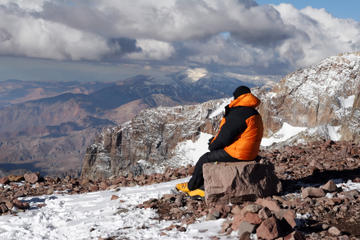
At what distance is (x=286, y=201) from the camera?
354 inches

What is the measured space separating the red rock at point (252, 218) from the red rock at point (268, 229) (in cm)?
34

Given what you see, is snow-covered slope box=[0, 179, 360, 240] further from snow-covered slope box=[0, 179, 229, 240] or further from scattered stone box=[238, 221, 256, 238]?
scattered stone box=[238, 221, 256, 238]

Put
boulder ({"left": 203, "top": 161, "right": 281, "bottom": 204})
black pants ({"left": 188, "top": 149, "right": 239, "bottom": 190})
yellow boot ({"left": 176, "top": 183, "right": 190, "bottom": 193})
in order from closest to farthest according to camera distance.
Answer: boulder ({"left": 203, "top": 161, "right": 281, "bottom": 204}) → black pants ({"left": 188, "top": 149, "right": 239, "bottom": 190}) → yellow boot ({"left": 176, "top": 183, "right": 190, "bottom": 193})

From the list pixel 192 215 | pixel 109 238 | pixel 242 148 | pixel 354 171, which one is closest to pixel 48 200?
pixel 109 238

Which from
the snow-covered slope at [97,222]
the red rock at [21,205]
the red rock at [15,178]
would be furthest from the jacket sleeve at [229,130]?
the red rock at [15,178]

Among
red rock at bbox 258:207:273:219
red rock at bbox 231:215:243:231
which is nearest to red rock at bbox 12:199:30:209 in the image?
red rock at bbox 231:215:243:231

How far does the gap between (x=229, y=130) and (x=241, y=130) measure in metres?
0.36

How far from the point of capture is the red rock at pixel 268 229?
21.2ft

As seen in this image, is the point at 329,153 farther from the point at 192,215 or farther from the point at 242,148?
the point at 192,215

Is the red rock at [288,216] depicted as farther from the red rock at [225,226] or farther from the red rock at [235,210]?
the red rock at [235,210]

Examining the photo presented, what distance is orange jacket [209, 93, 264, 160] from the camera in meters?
9.17

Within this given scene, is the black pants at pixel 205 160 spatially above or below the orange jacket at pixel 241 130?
below

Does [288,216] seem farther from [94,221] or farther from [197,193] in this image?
[94,221]

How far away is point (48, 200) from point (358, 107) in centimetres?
19782
